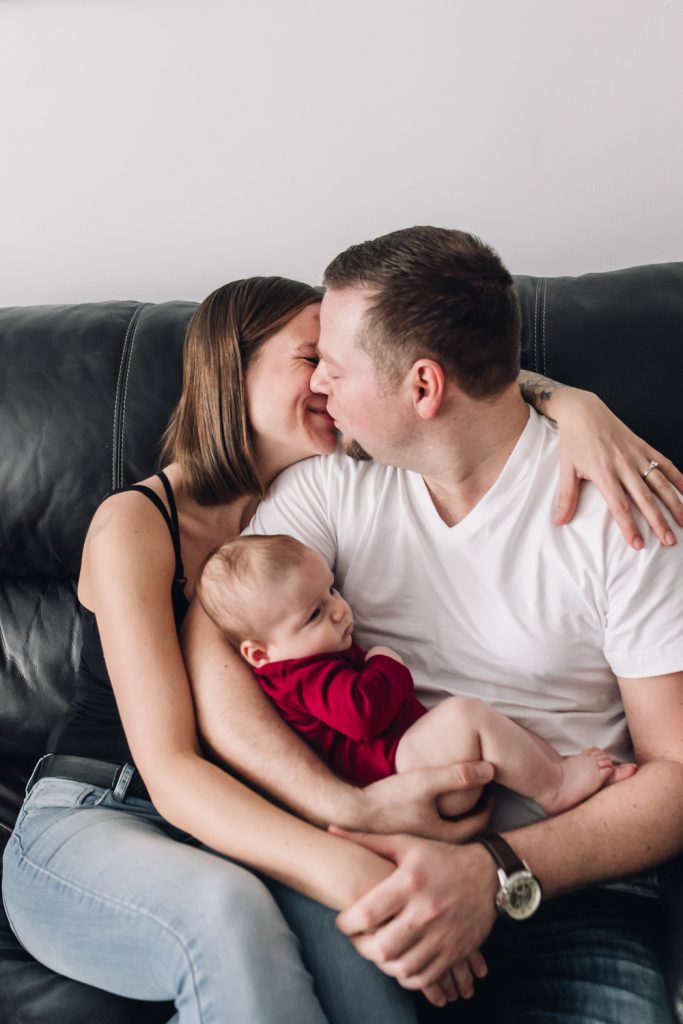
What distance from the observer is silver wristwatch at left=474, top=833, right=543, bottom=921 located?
4.66 ft

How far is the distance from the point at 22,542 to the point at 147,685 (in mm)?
655

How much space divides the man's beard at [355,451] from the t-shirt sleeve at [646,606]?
1.48 feet

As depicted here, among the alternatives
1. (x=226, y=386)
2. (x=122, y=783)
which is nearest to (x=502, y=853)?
(x=122, y=783)

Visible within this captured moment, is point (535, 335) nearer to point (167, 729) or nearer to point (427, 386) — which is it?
point (427, 386)

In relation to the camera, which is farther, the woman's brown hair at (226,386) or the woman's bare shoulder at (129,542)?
the woman's brown hair at (226,386)

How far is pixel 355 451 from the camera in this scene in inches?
70.3

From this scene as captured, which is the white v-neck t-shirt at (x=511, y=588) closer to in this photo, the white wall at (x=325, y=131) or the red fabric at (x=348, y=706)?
the red fabric at (x=348, y=706)

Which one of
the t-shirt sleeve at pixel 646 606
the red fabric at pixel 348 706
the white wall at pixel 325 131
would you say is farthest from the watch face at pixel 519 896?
the white wall at pixel 325 131

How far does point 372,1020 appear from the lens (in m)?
1.37

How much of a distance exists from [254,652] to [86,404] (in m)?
0.69

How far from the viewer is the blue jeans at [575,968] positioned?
1.41 meters

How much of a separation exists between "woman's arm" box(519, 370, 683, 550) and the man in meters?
0.04

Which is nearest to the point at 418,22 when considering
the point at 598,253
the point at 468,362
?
the point at 598,253

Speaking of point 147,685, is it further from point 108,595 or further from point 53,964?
point 53,964
